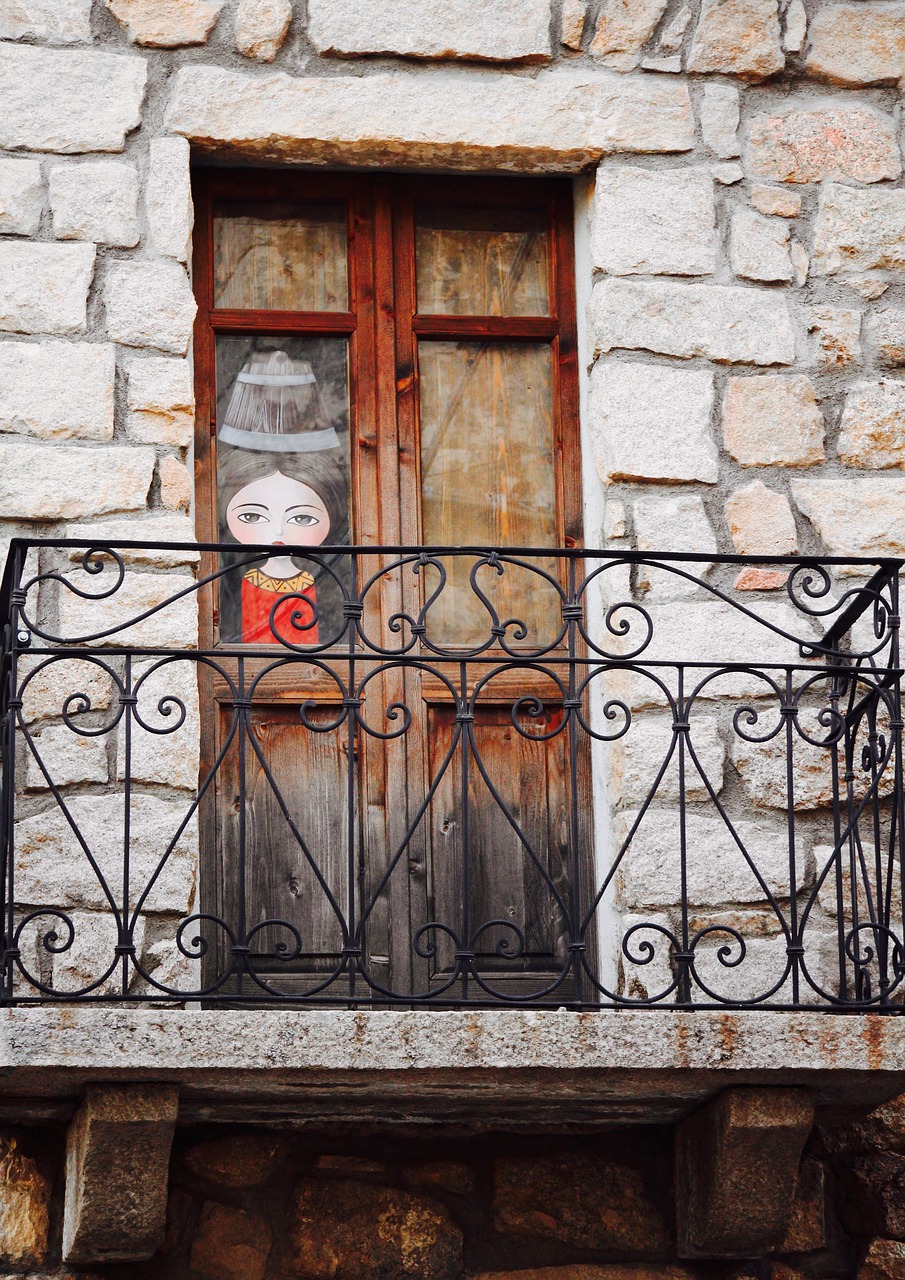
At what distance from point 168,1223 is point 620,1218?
1062mm

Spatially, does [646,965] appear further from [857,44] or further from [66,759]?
[857,44]

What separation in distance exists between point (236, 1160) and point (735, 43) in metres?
3.26

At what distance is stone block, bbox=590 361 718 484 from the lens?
500 cm

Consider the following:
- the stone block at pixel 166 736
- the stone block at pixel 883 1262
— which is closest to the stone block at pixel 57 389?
the stone block at pixel 166 736

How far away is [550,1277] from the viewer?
4.46m

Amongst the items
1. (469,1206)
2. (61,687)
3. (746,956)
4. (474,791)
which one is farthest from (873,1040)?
(61,687)

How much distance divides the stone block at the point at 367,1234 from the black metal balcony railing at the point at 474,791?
47 centimetres

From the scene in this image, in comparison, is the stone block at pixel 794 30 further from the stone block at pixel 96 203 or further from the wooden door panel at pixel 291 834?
the wooden door panel at pixel 291 834

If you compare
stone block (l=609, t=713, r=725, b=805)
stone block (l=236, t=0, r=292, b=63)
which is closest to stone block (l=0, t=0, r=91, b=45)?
stone block (l=236, t=0, r=292, b=63)

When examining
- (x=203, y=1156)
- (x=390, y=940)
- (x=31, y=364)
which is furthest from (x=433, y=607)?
(x=203, y=1156)

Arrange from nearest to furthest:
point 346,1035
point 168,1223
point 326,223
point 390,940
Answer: point 346,1035
point 168,1223
point 390,940
point 326,223

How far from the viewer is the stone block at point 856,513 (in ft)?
16.4

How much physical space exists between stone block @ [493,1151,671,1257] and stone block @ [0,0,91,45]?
10.2 ft

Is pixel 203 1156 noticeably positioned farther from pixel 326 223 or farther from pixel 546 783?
pixel 326 223
